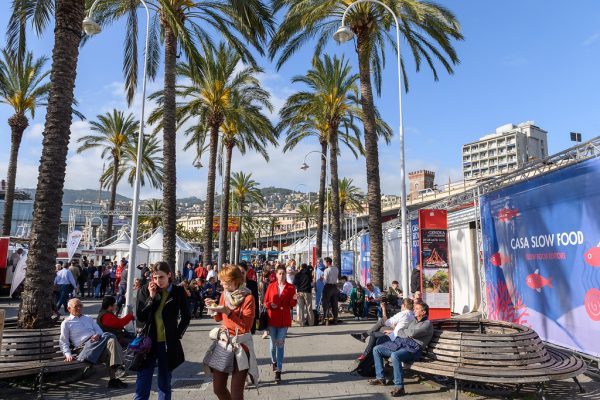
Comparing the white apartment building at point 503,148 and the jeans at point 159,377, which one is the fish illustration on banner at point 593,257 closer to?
the jeans at point 159,377

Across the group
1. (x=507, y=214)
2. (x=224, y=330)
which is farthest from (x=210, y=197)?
(x=224, y=330)

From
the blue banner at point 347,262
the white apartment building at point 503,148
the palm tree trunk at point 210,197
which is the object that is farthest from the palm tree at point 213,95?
the white apartment building at point 503,148

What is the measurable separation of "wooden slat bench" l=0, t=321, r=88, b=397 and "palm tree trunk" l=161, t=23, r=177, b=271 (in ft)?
22.6

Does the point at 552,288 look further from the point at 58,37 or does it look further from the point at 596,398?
the point at 58,37

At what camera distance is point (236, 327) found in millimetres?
4480

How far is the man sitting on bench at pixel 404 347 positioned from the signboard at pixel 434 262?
6.26 m

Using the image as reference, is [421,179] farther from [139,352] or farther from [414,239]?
[139,352]

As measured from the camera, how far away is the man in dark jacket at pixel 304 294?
12.7 meters

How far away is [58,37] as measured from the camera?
8.17 metres

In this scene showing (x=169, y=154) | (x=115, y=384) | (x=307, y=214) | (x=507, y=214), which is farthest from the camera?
(x=307, y=214)

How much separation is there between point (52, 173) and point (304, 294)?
301 inches

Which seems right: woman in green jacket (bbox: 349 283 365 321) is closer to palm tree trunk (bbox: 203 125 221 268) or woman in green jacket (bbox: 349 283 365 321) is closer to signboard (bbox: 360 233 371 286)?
palm tree trunk (bbox: 203 125 221 268)

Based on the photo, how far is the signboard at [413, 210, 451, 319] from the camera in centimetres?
1259

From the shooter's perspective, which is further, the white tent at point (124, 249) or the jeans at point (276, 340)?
the white tent at point (124, 249)
